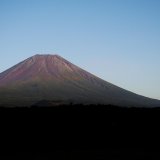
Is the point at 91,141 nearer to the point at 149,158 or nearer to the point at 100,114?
the point at 100,114

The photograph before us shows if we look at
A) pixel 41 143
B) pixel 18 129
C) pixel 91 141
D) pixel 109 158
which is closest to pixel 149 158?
pixel 109 158

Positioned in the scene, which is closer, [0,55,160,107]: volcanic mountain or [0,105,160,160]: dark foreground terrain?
[0,105,160,160]: dark foreground terrain

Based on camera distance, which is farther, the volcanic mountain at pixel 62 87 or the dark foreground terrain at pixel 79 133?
the volcanic mountain at pixel 62 87

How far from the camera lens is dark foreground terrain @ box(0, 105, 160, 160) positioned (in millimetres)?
15094

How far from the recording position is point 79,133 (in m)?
17.7

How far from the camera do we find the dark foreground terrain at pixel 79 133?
15.1 metres

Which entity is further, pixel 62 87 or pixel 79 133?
pixel 62 87

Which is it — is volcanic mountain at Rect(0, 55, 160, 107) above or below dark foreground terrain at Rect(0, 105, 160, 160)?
above

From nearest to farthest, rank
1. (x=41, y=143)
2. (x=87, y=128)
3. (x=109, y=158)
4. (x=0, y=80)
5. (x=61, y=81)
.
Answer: (x=109, y=158) < (x=41, y=143) < (x=87, y=128) < (x=61, y=81) < (x=0, y=80)

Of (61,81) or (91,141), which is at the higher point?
(61,81)

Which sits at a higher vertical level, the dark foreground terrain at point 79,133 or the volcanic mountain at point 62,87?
the volcanic mountain at point 62,87

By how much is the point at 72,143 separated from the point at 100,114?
2.80 metres

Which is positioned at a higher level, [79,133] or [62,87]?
[62,87]

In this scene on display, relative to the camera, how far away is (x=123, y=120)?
1883cm
